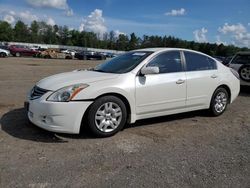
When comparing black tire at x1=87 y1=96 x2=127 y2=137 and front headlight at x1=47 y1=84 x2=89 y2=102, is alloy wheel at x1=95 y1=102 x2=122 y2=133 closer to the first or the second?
black tire at x1=87 y1=96 x2=127 y2=137

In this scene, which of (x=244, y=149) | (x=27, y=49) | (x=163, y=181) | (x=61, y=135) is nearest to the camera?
(x=163, y=181)

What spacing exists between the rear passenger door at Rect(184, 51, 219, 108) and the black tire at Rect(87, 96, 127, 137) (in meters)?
1.66

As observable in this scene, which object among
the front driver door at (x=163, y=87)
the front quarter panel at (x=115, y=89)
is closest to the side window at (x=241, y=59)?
the front driver door at (x=163, y=87)

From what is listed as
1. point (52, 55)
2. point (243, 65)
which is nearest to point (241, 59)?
point (243, 65)

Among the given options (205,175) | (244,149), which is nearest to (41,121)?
(205,175)

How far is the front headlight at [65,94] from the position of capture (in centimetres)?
501

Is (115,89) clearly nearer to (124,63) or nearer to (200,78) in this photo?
(124,63)

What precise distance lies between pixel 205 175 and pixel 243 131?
2477 millimetres

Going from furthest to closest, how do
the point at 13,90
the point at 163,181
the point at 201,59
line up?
the point at 13,90, the point at 201,59, the point at 163,181

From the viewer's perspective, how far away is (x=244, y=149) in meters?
5.04

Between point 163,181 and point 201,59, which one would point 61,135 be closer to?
point 163,181

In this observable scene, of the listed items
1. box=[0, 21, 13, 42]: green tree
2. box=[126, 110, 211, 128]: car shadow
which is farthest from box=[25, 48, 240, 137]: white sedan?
box=[0, 21, 13, 42]: green tree

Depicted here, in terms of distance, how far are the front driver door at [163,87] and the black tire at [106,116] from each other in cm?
37

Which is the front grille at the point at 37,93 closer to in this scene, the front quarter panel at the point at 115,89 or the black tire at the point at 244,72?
the front quarter panel at the point at 115,89
